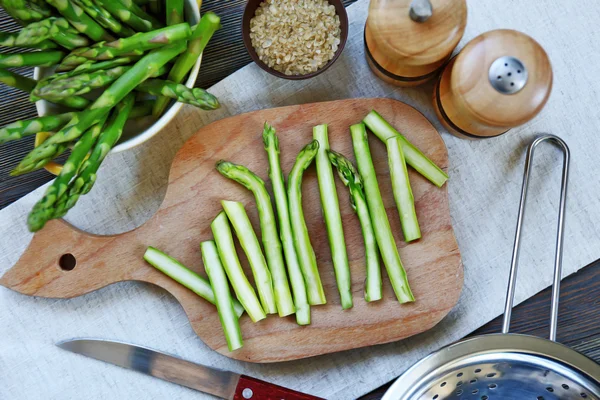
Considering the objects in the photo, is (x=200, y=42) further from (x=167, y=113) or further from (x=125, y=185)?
(x=125, y=185)

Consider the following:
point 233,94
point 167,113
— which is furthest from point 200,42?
point 233,94

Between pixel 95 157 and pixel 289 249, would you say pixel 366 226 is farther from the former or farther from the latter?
pixel 95 157

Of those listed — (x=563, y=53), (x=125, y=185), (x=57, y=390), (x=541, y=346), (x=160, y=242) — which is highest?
(x=563, y=53)

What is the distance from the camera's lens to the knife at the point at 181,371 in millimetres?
1400

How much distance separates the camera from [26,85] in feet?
4.00

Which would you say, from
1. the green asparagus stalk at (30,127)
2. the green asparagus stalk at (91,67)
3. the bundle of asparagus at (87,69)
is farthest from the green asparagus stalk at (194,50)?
the green asparagus stalk at (30,127)

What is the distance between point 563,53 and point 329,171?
0.72 meters

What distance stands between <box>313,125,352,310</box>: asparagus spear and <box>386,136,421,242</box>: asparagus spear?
0.15 m

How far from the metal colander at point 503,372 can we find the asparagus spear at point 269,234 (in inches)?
14.4

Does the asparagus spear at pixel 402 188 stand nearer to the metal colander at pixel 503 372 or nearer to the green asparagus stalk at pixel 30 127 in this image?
the metal colander at pixel 503 372

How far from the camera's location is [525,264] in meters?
1.51

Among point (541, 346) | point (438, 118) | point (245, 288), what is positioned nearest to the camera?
point (541, 346)

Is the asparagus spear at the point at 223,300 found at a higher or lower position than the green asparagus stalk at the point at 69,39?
lower

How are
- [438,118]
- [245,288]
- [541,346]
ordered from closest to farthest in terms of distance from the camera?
[541,346], [245,288], [438,118]
